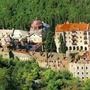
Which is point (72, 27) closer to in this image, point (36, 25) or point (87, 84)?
point (36, 25)

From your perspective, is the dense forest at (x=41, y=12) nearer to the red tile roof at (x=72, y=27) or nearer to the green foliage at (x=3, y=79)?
the red tile roof at (x=72, y=27)

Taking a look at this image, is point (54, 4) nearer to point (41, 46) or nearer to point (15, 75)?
point (41, 46)

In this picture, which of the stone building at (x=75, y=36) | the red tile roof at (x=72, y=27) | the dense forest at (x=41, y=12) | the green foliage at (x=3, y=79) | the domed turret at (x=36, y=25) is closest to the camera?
the green foliage at (x=3, y=79)

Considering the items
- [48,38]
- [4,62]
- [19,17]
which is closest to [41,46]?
[48,38]

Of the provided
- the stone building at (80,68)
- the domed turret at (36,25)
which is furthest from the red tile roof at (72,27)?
the stone building at (80,68)

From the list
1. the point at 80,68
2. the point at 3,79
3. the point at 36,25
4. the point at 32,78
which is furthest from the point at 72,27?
the point at 3,79

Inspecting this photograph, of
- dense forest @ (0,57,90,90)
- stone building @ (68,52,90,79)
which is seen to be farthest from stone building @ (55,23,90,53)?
dense forest @ (0,57,90,90)

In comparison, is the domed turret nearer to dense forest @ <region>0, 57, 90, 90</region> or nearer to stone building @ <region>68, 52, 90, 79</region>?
dense forest @ <region>0, 57, 90, 90</region>
